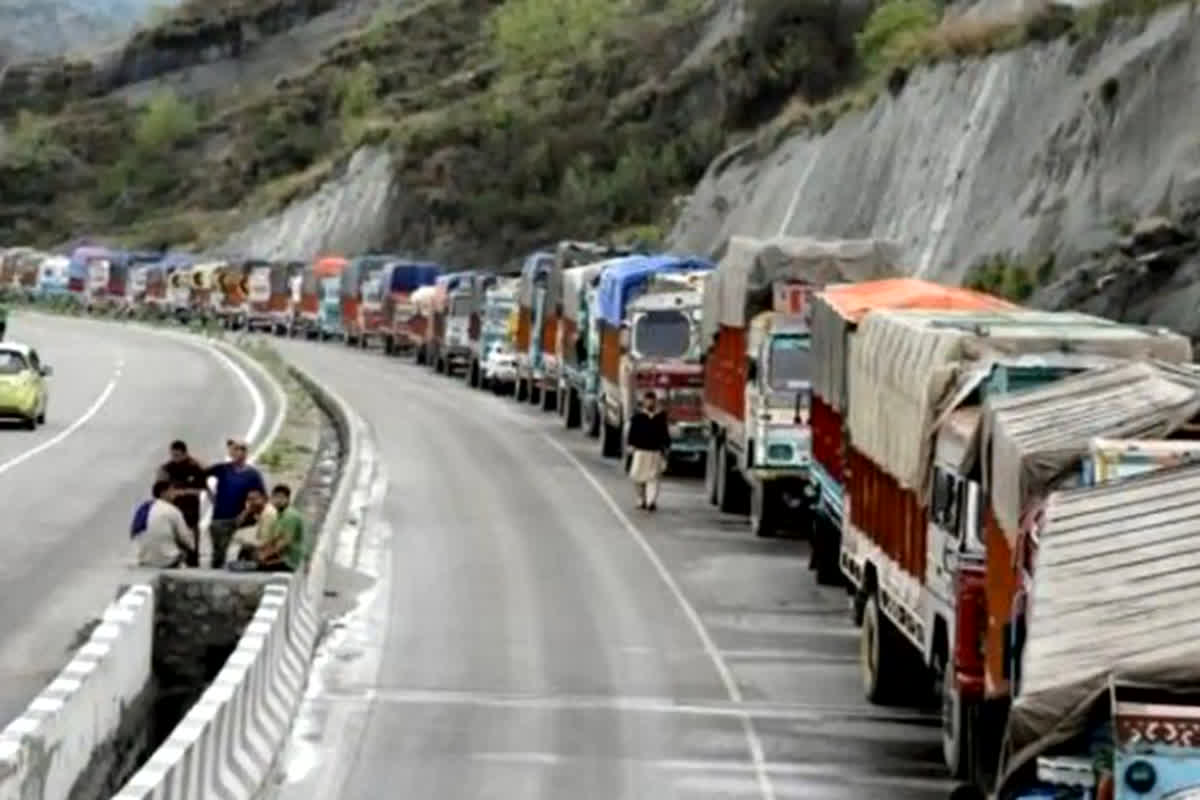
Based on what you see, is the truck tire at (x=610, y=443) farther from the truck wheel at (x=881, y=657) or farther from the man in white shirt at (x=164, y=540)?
the truck wheel at (x=881, y=657)

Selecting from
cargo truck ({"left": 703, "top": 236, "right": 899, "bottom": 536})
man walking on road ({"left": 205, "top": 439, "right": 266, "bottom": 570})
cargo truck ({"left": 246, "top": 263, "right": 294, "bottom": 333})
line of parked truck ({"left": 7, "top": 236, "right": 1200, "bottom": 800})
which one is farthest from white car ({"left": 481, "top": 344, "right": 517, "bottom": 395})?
man walking on road ({"left": 205, "top": 439, "right": 266, "bottom": 570})

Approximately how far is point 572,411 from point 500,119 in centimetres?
7059

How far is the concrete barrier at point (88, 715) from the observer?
47.7 feet

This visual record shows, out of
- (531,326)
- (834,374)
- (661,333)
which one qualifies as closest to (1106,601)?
(834,374)

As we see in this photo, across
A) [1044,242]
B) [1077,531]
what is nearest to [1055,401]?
[1077,531]

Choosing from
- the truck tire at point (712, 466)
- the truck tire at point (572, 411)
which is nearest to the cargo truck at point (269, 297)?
the truck tire at point (572, 411)

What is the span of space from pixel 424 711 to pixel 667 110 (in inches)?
3659

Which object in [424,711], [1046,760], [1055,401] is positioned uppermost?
[1055,401]

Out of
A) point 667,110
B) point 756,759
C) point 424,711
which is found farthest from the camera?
point 667,110

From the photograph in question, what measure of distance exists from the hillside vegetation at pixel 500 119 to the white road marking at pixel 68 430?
19.7m

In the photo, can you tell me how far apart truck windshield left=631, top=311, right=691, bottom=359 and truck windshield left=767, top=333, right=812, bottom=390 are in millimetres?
8360

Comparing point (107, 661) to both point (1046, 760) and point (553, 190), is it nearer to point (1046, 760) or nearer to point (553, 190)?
point (1046, 760)

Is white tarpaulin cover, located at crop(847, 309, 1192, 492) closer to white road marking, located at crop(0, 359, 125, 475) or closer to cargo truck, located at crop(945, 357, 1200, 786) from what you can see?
cargo truck, located at crop(945, 357, 1200, 786)

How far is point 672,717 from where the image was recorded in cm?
2161
